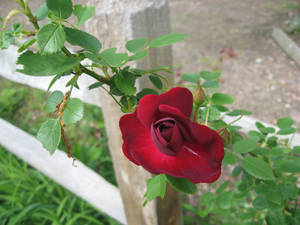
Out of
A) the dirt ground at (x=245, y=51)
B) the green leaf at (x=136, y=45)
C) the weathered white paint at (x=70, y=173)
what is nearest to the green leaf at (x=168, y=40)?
the green leaf at (x=136, y=45)

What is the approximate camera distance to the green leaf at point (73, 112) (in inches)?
10.6

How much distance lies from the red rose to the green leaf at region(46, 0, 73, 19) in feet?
0.37

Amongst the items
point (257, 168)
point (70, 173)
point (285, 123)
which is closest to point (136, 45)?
point (257, 168)

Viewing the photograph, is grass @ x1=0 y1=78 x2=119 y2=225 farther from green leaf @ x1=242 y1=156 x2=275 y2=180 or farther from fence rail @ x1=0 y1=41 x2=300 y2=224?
green leaf @ x1=242 y1=156 x2=275 y2=180

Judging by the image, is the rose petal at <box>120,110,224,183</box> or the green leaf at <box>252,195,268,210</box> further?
the green leaf at <box>252,195,268,210</box>

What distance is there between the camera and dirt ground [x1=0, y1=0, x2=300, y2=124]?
2.01 m

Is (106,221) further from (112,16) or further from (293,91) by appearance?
(293,91)

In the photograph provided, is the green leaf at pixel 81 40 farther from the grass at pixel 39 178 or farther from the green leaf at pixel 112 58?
the grass at pixel 39 178

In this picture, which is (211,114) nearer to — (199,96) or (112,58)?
(199,96)

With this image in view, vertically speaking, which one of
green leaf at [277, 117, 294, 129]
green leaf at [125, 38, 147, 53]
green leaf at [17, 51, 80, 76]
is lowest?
green leaf at [277, 117, 294, 129]

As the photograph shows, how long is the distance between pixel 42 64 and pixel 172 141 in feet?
0.46

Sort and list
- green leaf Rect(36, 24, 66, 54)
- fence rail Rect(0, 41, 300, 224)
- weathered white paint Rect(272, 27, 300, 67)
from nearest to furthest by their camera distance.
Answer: green leaf Rect(36, 24, 66, 54)
fence rail Rect(0, 41, 300, 224)
weathered white paint Rect(272, 27, 300, 67)

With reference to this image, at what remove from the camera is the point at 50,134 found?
257 mm

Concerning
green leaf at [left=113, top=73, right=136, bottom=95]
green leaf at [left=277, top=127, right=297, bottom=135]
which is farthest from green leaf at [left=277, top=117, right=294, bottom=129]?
green leaf at [left=113, top=73, right=136, bottom=95]
